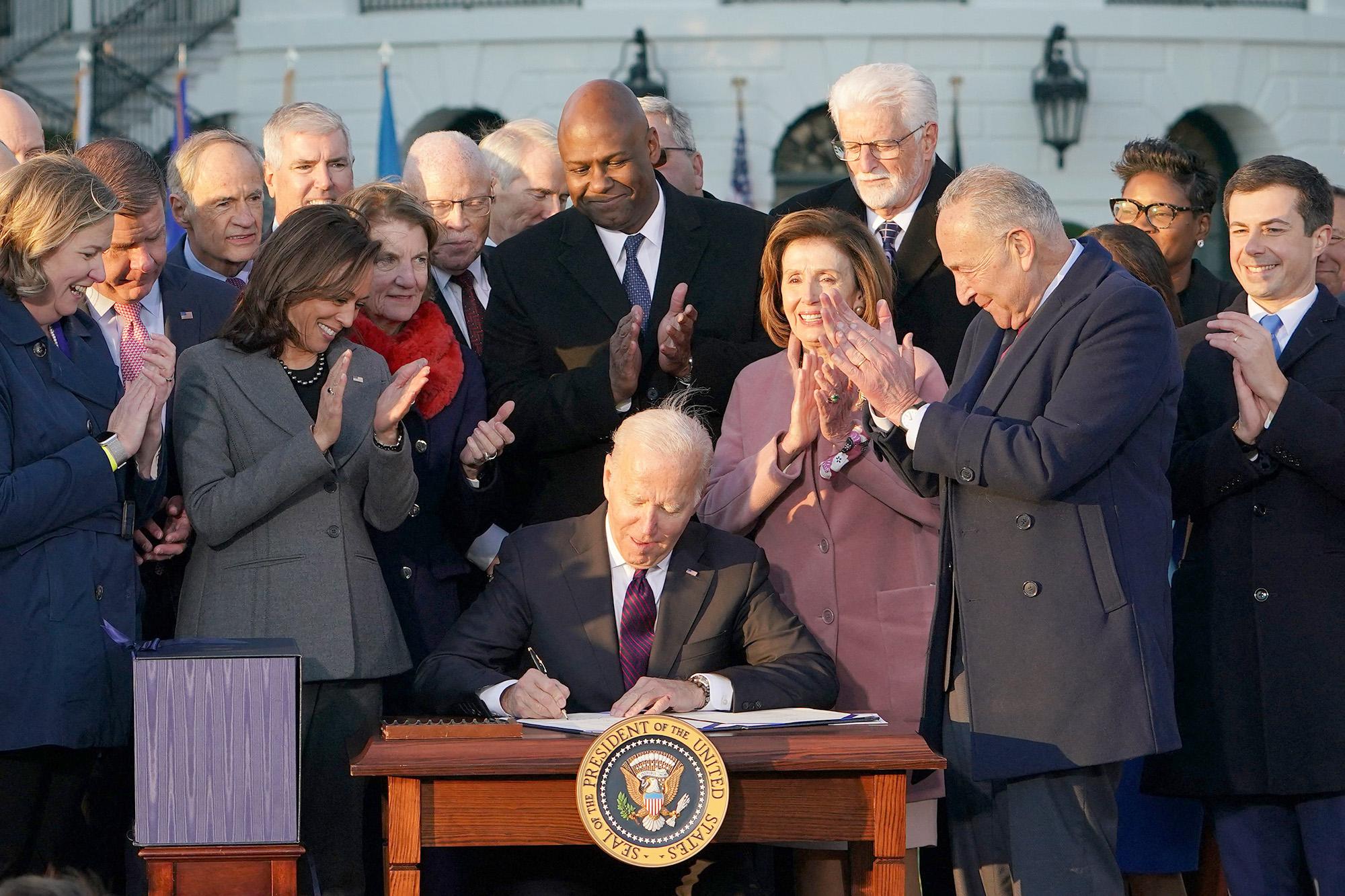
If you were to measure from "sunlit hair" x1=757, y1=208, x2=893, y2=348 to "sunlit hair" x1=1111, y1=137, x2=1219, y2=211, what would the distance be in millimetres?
1511

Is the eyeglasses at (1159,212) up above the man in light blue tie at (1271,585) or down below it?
above

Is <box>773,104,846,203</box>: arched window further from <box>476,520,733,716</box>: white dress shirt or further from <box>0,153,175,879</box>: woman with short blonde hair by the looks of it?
<box>0,153,175,879</box>: woman with short blonde hair

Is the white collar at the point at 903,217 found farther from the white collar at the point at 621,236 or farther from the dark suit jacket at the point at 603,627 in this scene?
the dark suit jacket at the point at 603,627

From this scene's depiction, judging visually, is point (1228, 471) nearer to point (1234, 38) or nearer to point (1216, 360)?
point (1216, 360)

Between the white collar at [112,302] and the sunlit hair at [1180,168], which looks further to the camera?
the sunlit hair at [1180,168]

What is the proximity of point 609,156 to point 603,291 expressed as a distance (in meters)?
0.38

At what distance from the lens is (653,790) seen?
319 centimetres

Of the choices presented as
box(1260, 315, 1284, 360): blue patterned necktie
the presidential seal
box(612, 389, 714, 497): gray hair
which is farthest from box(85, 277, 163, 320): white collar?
box(1260, 315, 1284, 360): blue patterned necktie

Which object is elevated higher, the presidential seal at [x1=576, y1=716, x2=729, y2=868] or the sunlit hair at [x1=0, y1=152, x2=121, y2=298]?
the sunlit hair at [x1=0, y1=152, x2=121, y2=298]

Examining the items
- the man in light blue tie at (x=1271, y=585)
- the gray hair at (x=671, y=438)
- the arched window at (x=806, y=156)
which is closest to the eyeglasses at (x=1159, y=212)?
the man in light blue tie at (x=1271, y=585)

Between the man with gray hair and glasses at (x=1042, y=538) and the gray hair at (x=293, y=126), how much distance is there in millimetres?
2247

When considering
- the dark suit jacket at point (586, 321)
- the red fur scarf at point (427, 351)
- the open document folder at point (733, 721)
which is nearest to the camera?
the open document folder at point (733, 721)

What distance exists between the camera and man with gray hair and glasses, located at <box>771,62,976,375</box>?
490cm

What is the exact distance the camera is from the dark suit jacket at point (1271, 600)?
13.7ft
